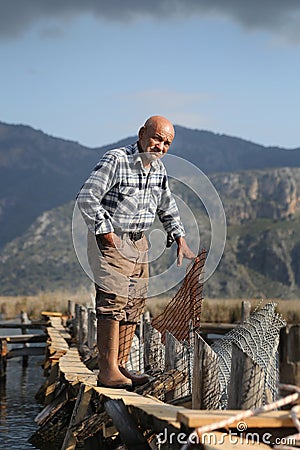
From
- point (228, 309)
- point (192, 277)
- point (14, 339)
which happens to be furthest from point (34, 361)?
point (192, 277)

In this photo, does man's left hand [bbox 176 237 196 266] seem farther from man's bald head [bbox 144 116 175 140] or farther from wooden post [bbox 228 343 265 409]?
wooden post [bbox 228 343 265 409]

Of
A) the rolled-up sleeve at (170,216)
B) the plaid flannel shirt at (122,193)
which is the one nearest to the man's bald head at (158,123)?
the plaid flannel shirt at (122,193)

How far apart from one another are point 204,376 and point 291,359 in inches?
590

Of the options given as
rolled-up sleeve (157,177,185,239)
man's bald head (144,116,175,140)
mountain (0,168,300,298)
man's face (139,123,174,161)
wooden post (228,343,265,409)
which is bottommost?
wooden post (228,343,265,409)

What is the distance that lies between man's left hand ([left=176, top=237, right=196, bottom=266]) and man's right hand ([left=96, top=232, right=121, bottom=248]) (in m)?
0.72

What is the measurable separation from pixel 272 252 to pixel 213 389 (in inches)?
4195

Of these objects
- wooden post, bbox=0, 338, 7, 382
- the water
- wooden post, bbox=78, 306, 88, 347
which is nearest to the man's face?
the water

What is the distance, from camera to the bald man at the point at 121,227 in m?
6.81

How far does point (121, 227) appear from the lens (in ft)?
22.9

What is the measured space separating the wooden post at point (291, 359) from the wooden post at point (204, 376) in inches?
554

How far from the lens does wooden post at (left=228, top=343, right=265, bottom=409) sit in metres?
4.98

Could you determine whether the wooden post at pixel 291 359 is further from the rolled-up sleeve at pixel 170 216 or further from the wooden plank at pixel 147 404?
the wooden plank at pixel 147 404

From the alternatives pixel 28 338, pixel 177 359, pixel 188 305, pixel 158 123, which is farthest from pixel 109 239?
pixel 28 338

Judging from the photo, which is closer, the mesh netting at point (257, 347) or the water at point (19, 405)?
the mesh netting at point (257, 347)
